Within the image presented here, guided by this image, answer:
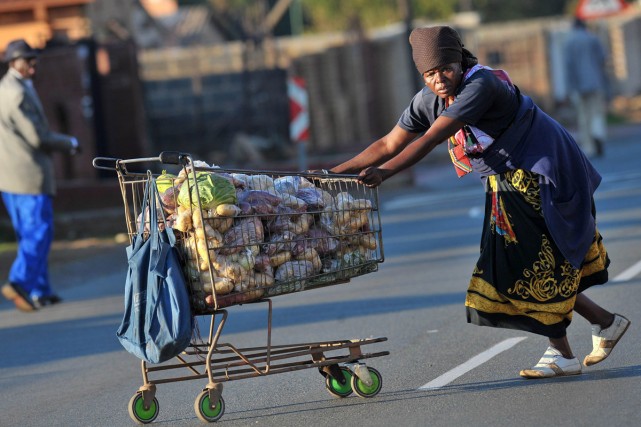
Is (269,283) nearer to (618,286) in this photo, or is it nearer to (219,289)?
(219,289)

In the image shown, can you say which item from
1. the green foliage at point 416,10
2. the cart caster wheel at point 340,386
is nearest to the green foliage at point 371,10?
the green foliage at point 416,10

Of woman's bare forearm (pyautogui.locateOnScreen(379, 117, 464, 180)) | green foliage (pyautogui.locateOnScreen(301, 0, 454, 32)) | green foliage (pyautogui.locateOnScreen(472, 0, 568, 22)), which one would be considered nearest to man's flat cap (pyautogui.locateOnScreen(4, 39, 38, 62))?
woman's bare forearm (pyautogui.locateOnScreen(379, 117, 464, 180))

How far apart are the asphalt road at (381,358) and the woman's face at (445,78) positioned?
1.55 meters

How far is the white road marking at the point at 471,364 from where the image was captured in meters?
6.62

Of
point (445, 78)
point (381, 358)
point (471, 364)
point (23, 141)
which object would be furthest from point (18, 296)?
point (445, 78)

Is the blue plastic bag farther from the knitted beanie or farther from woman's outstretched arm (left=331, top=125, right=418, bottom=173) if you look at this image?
the knitted beanie

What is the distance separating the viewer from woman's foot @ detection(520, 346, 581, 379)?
645 cm

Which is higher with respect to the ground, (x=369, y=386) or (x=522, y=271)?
(x=522, y=271)

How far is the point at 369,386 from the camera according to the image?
632cm

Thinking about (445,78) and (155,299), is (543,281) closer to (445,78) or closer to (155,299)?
(445,78)

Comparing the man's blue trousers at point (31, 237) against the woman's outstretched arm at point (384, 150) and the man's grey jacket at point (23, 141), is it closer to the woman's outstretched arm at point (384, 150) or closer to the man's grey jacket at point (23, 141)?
the man's grey jacket at point (23, 141)

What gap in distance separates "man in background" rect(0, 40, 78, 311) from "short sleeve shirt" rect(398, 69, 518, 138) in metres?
5.24

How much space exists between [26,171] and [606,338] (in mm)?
6005

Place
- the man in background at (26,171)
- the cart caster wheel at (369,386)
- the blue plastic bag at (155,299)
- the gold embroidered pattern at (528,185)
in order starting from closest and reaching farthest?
the blue plastic bag at (155,299) → the gold embroidered pattern at (528,185) → the cart caster wheel at (369,386) → the man in background at (26,171)
